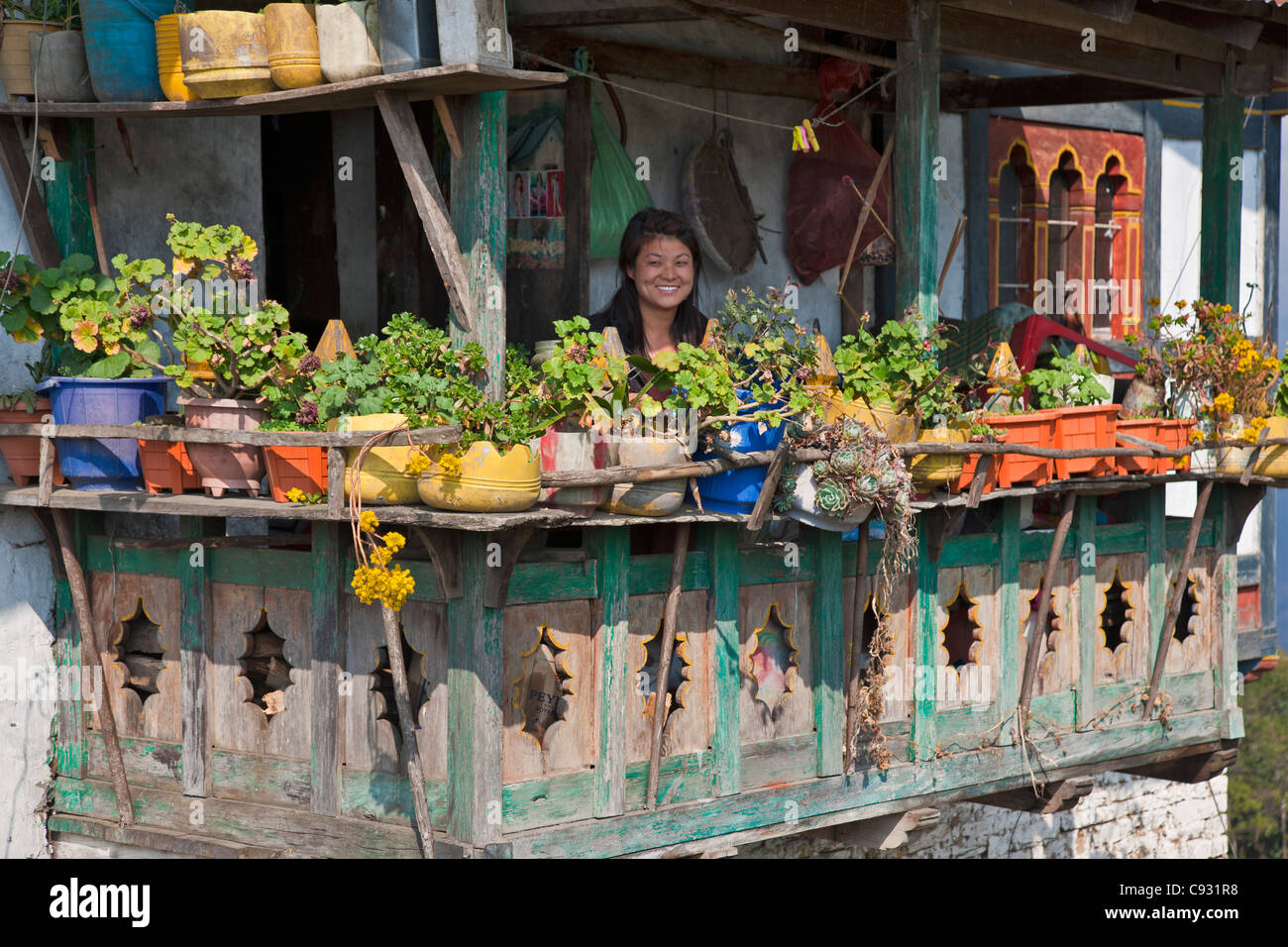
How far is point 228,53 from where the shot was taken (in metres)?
6.10

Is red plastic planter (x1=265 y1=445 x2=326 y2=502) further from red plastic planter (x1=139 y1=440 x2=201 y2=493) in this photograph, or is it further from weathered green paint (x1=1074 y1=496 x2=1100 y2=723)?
weathered green paint (x1=1074 y1=496 x2=1100 y2=723)

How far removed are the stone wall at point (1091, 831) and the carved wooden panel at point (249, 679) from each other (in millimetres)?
3284

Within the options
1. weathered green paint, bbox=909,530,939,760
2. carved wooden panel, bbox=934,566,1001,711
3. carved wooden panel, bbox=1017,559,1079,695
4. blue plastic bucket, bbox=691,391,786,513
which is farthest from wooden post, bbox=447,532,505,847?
carved wooden panel, bbox=1017,559,1079,695

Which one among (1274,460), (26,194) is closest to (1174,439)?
(1274,460)

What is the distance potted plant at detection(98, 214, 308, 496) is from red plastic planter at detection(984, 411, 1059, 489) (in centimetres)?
298

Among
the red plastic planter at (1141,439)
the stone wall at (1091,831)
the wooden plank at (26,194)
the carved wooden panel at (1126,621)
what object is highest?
the wooden plank at (26,194)

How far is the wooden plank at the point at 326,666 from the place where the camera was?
623cm

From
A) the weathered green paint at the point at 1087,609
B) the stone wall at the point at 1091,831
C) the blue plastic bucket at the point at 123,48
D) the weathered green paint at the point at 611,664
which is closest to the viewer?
the weathered green paint at the point at 611,664

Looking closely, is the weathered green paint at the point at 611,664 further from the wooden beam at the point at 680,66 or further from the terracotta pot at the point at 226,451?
the wooden beam at the point at 680,66

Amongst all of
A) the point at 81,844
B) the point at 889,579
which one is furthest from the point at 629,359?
the point at 81,844

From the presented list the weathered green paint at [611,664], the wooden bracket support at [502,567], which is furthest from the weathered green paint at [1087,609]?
the wooden bracket support at [502,567]

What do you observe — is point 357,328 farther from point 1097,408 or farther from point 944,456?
point 1097,408

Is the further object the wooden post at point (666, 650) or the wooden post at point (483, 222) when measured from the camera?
the wooden post at point (666, 650)

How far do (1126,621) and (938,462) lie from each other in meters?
1.87
